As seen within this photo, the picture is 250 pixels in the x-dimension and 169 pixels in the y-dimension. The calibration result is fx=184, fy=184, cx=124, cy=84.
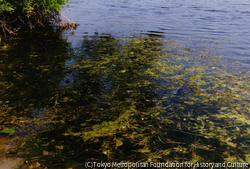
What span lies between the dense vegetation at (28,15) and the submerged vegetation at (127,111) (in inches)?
153

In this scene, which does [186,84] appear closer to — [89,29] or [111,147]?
[111,147]

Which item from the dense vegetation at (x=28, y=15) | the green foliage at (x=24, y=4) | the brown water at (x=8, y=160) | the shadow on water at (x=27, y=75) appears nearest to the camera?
the brown water at (x=8, y=160)

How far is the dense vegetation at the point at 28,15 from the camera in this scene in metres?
9.04

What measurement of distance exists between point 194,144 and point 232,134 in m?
0.91

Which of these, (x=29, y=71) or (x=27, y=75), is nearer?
(x=27, y=75)

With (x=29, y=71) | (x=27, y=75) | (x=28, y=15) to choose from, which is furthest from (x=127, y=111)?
(x=28, y=15)

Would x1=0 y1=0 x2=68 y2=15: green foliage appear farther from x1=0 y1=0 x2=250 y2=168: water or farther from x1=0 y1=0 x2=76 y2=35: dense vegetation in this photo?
x1=0 y1=0 x2=250 y2=168: water

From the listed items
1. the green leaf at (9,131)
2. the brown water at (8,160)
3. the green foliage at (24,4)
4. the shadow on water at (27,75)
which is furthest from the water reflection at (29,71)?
the green foliage at (24,4)

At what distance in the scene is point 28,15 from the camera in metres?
9.58

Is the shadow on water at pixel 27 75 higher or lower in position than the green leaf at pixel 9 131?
higher

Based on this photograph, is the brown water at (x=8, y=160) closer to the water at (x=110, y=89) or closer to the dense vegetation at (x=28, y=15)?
the water at (x=110, y=89)

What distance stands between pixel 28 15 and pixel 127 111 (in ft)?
27.7

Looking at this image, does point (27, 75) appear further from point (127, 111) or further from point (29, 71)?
point (127, 111)

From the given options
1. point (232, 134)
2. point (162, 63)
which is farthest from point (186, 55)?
point (232, 134)
